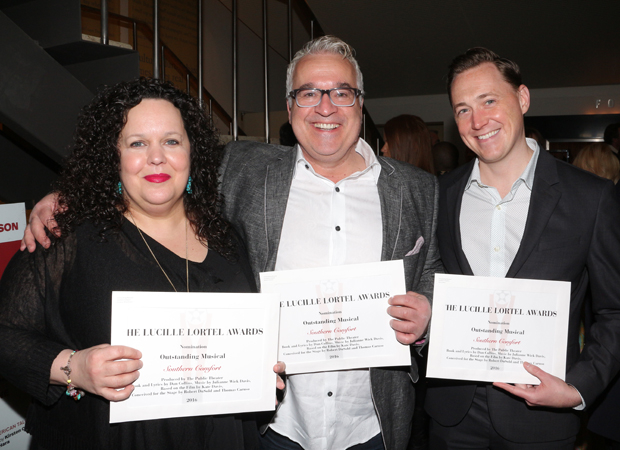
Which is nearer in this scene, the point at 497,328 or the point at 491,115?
the point at 497,328

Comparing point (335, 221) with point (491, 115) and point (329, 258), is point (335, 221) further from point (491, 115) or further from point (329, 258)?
point (491, 115)

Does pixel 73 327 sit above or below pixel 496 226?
below

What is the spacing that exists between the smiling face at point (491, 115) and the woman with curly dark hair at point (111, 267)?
103 centimetres

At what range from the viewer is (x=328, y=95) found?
74.6 inches

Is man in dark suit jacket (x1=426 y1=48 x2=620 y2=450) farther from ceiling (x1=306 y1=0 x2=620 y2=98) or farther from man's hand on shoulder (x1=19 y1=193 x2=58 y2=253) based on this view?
ceiling (x1=306 y1=0 x2=620 y2=98)

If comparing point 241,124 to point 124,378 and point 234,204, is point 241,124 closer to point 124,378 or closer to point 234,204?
point 234,204

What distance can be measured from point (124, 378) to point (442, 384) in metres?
1.17

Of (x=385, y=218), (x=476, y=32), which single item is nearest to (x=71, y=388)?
(x=385, y=218)

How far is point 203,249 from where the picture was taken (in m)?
1.66

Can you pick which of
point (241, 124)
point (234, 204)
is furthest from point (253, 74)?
point (234, 204)

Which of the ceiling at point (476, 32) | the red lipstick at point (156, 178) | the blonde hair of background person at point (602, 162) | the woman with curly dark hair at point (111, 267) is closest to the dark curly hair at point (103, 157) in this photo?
the woman with curly dark hair at point (111, 267)

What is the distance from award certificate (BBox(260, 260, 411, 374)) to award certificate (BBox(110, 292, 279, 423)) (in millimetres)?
158

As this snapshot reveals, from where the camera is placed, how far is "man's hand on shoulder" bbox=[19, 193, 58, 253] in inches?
55.6

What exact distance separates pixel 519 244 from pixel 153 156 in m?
→ 1.33
